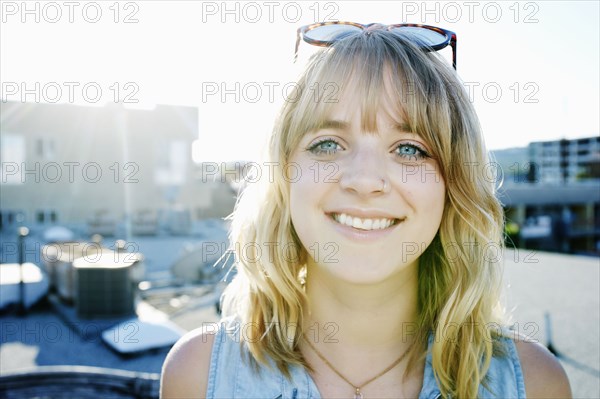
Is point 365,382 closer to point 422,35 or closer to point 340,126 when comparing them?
point 340,126

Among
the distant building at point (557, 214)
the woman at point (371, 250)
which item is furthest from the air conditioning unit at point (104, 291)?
the distant building at point (557, 214)

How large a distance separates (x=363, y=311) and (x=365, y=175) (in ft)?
1.56

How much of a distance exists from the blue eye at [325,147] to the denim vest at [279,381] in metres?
0.70

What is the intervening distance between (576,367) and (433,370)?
1516 millimetres

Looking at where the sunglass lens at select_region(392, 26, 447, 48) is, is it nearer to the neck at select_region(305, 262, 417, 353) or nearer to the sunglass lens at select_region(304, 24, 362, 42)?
the sunglass lens at select_region(304, 24, 362, 42)

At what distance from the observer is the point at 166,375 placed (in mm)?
1604

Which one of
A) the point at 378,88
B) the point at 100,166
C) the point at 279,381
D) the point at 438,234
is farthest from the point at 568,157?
the point at 279,381

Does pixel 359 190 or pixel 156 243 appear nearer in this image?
pixel 359 190

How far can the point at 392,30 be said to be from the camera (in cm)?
165

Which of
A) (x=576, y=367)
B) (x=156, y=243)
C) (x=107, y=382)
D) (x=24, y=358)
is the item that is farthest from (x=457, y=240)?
(x=156, y=243)

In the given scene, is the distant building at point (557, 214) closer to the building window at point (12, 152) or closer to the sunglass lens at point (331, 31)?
the sunglass lens at point (331, 31)

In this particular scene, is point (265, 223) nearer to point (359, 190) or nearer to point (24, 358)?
point (359, 190)

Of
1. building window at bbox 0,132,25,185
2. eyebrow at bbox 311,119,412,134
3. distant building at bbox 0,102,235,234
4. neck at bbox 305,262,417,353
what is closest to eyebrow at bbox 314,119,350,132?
eyebrow at bbox 311,119,412,134

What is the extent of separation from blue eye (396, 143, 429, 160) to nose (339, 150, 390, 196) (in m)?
0.09
